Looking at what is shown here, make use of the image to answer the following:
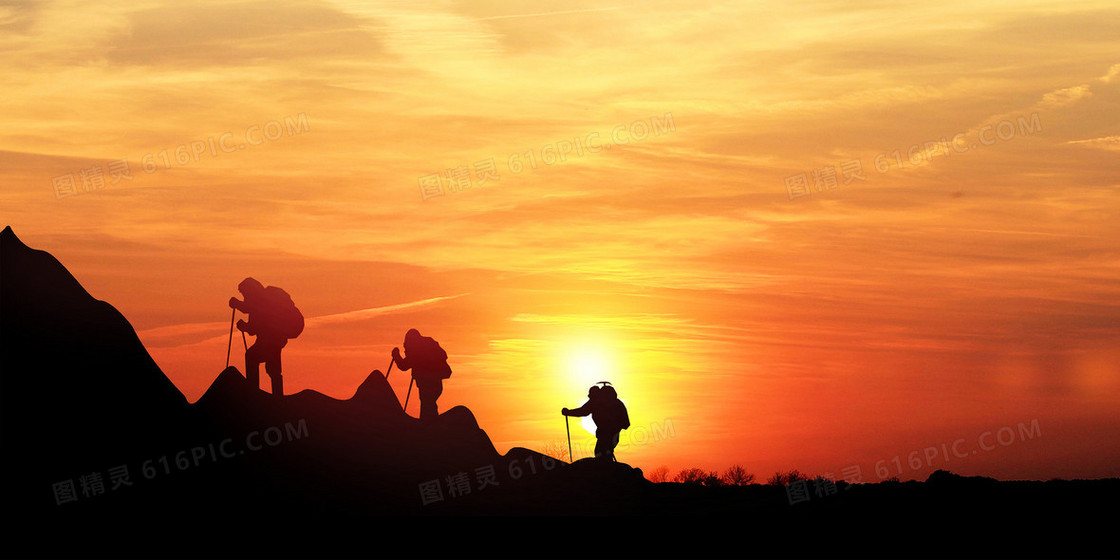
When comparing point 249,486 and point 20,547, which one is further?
point 249,486

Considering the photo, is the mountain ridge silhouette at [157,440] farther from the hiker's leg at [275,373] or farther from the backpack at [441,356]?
the backpack at [441,356]

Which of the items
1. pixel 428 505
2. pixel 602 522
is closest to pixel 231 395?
pixel 428 505

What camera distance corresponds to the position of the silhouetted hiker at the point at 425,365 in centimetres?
3766

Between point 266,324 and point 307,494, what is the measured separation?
4834 mm

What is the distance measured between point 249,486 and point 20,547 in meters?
5.96

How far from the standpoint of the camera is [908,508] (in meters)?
29.3

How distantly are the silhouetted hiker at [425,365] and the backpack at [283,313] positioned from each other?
5.47m

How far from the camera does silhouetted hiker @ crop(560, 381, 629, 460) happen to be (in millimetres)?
37562

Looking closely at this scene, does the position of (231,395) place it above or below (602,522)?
above

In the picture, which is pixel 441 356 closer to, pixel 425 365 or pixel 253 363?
pixel 425 365

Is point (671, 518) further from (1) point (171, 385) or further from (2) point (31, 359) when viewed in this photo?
(2) point (31, 359)

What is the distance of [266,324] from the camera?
32.4 metres

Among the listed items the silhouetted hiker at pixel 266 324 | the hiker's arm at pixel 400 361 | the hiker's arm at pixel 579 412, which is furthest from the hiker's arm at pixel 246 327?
the hiker's arm at pixel 579 412

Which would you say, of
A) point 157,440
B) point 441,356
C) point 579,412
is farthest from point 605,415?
point 157,440
